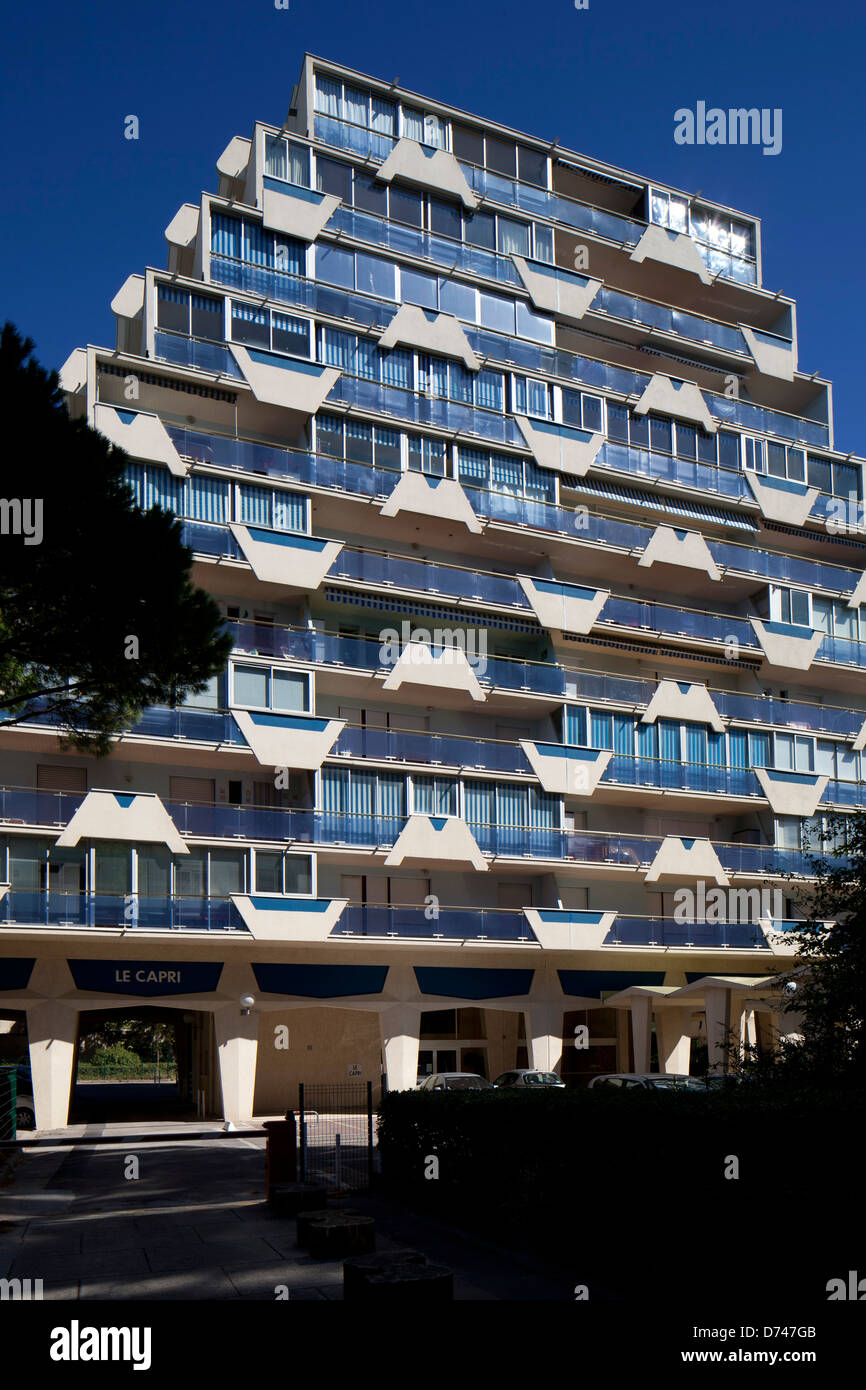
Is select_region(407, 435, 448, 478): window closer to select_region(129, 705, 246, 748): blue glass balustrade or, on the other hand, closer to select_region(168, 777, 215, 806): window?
select_region(129, 705, 246, 748): blue glass balustrade

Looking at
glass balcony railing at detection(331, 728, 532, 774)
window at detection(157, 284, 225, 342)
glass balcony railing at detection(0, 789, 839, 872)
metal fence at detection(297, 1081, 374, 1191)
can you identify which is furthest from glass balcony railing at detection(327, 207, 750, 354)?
metal fence at detection(297, 1081, 374, 1191)

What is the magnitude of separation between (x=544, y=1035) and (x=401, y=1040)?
4.76 meters

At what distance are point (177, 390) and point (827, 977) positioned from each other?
83.6 feet

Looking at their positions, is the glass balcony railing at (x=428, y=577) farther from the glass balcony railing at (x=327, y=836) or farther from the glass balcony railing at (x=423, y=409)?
the glass balcony railing at (x=327, y=836)

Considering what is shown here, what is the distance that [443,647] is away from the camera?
125 feet

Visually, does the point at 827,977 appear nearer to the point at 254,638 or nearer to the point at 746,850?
the point at 254,638

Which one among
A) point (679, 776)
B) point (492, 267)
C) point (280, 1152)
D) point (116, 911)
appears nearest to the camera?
point (280, 1152)

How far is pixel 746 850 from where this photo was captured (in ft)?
142

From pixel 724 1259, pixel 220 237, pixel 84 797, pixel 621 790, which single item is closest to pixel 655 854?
pixel 621 790

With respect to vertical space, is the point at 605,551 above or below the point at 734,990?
above

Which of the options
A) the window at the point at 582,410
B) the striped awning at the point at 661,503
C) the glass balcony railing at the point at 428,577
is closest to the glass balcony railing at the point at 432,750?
the glass balcony railing at the point at 428,577

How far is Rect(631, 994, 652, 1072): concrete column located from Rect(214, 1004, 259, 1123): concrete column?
11423 mm

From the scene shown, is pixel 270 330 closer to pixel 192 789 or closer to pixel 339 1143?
pixel 192 789

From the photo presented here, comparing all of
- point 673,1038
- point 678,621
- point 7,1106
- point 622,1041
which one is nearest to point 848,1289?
point 7,1106
